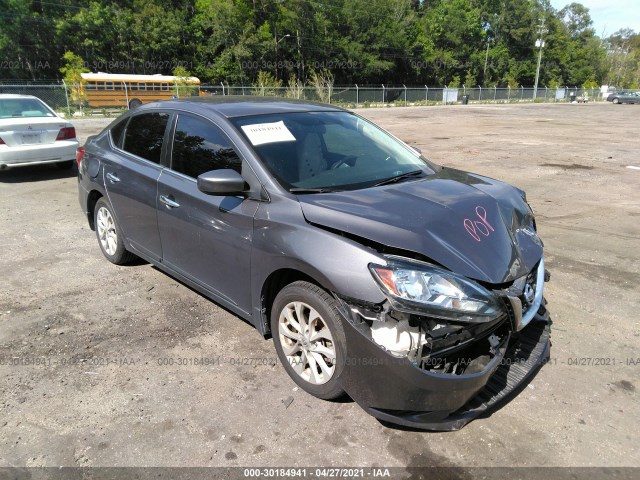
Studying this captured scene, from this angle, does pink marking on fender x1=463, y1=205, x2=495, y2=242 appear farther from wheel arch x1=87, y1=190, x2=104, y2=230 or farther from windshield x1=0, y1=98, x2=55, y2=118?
windshield x1=0, y1=98, x2=55, y2=118

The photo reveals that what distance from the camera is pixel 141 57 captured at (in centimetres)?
4953

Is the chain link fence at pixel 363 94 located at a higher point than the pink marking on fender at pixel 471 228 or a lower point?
higher

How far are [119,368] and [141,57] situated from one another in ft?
173

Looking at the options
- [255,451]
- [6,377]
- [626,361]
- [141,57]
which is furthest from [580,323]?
[141,57]

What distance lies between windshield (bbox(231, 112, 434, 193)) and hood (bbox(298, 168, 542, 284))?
231mm

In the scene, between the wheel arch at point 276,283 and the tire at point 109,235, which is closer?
the wheel arch at point 276,283

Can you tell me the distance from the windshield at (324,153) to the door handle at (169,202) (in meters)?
0.79

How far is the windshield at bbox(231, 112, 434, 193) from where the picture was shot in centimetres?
332

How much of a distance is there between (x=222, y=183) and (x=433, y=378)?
5.59 feet

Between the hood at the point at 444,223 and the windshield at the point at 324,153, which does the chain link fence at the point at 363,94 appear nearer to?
the windshield at the point at 324,153

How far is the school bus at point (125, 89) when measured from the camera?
31.0 meters

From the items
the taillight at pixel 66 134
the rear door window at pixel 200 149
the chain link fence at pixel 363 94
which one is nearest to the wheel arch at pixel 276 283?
the rear door window at pixel 200 149

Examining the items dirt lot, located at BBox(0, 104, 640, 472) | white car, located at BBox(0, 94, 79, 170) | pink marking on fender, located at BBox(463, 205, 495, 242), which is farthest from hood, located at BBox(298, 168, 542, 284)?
white car, located at BBox(0, 94, 79, 170)

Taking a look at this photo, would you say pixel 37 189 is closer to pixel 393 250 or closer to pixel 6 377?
pixel 6 377
